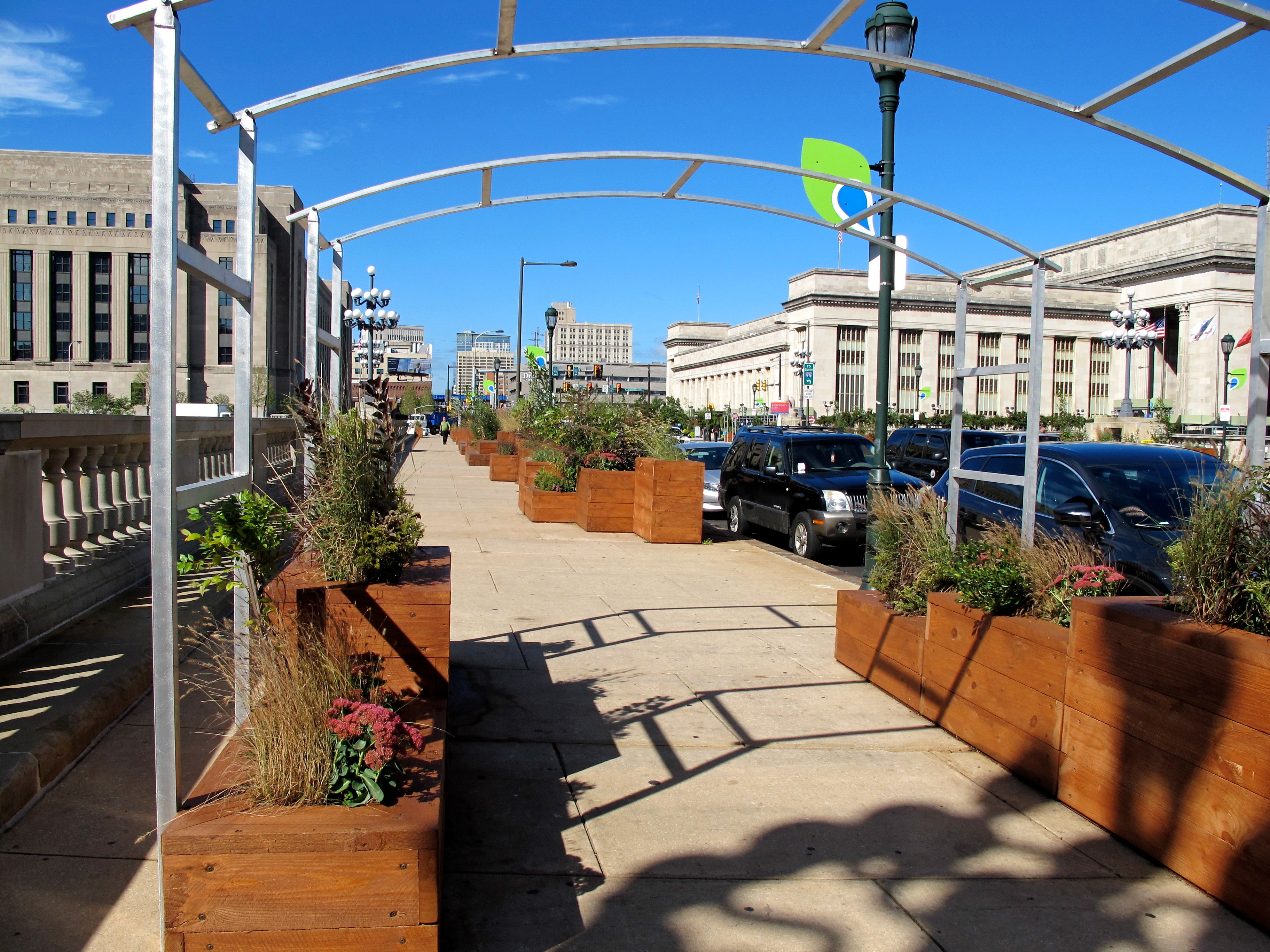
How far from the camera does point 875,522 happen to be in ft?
23.4

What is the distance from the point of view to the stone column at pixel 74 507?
662cm

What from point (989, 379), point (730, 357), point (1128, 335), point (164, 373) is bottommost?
point (164, 373)

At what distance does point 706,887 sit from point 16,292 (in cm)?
12017

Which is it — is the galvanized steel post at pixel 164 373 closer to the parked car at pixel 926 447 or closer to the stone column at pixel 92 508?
the stone column at pixel 92 508

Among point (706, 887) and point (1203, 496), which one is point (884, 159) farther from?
point (706, 887)

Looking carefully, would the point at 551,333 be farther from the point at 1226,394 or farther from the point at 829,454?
the point at 1226,394

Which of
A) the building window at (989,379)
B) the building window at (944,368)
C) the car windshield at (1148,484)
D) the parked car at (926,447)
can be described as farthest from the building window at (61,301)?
the car windshield at (1148,484)

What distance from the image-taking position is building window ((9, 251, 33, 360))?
102m

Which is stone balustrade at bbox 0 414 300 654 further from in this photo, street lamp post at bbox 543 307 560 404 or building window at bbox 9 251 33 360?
building window at bbox 9 251 33 360

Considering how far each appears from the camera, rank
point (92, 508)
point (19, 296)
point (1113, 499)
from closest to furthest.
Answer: point (92, 508)
point (1113, 499)
point (19, 296)

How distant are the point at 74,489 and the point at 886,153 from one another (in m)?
8.36

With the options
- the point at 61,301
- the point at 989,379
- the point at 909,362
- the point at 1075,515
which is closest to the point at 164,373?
the point at 1075,515

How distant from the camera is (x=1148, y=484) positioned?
8.95 metres

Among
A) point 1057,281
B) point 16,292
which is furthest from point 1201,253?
point 16,292
